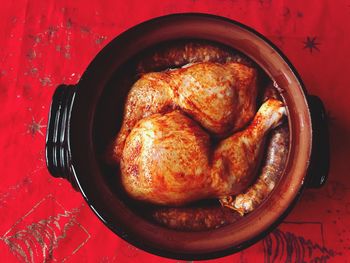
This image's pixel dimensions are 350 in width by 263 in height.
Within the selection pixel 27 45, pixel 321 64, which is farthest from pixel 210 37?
pixel 27 45

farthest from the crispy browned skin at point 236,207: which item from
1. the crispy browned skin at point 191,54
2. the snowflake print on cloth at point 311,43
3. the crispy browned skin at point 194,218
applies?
the snowflake print on cloth at point 311,43

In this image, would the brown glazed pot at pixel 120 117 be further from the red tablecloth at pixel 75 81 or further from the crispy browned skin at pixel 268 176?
the red tablecloth at pixel 75 81

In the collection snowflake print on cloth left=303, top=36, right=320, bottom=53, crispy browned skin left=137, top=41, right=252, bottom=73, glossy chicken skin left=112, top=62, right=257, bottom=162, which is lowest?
glossy chicken skin left=112, top=62, right=257, bottom=162

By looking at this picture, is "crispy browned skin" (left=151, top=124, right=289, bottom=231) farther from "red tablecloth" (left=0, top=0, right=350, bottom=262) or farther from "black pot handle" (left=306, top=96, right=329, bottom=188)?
"red tablecloth" (left=0, top=0, right=350, bottom=262)

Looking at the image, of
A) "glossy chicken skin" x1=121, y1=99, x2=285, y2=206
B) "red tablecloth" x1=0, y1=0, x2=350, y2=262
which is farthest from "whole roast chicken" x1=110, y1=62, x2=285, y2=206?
"red tablecloth" x1=0, y1=0, x2=350, y2=262

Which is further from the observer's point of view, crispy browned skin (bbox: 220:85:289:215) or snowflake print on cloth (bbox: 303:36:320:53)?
snowflake print on cloth (bbox: 303:36:320:53)
